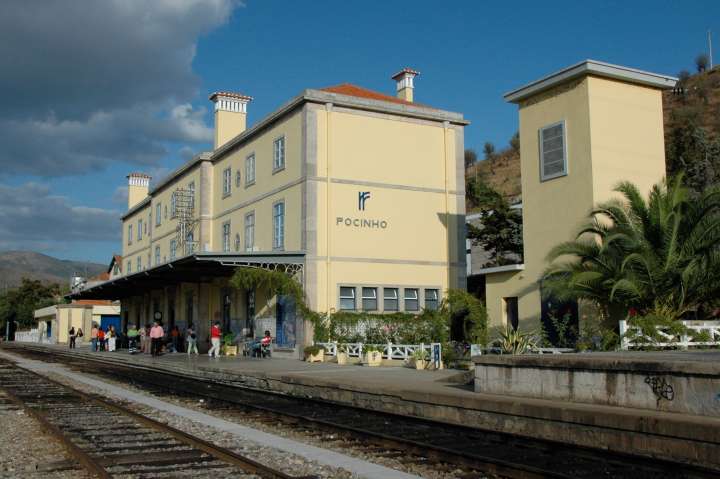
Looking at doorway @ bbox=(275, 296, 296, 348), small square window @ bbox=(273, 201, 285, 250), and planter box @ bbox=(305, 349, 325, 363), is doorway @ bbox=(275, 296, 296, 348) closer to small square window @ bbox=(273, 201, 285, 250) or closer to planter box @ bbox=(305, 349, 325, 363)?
planter box @ bbox=(305, 349, 325, 363)

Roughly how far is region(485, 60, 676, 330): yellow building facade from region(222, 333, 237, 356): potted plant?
48.4ft

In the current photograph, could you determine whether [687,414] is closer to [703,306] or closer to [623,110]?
[703,306]

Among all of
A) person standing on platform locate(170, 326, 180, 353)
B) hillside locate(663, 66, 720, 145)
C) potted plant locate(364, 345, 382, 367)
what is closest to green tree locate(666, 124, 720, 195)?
hillside locate(663, 66, 720, 145)

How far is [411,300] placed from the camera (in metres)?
30.4

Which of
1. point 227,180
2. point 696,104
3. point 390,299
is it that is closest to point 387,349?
point 390,299

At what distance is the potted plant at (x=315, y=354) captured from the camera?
87.0ft

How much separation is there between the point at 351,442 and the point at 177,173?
116ft

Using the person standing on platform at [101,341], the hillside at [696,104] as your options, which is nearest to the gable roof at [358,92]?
the person standing on platform at [101,341]

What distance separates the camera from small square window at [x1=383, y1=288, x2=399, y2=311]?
98.0 ft

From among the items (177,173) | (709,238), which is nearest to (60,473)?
(709,238)

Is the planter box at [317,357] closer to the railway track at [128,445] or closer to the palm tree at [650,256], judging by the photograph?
the palm tree at [650,256]

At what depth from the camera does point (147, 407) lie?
47.1 feet

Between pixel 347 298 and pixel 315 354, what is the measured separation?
3393 mm

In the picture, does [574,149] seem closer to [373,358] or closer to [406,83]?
[373,358]
